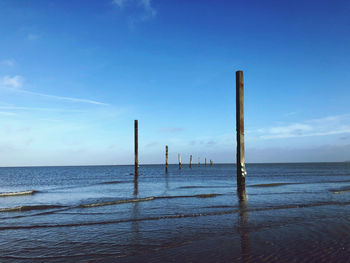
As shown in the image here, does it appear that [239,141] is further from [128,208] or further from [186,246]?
[186,246]

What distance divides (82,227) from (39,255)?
6.75ft

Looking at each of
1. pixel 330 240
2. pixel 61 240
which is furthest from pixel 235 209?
pixel 61 240

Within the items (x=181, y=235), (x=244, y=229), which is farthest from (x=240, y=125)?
(x=181, y=235)

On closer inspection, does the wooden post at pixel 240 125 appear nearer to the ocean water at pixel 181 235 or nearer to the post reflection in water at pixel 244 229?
the post reflection in water at pixel 244 229

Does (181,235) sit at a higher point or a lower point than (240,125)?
lower

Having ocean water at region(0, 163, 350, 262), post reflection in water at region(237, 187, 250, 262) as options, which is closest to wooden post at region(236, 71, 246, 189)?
post reflection in water at region(237, 187, 250, 262)

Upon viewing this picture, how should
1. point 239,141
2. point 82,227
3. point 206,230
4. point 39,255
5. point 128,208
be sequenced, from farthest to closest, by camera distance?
point 239,141
point 128,208
point 82,227
point 206,230
point 39,255

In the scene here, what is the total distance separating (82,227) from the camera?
6645 millimetres

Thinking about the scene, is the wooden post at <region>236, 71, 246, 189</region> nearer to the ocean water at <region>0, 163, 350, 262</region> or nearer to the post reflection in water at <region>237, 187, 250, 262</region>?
the post reflection in water at <region>237, 187, 250, 262</region>

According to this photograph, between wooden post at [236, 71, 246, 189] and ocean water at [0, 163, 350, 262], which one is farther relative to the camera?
wooden post at [236, 71, 246, 189]

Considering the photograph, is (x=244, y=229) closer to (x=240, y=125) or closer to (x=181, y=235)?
(x=181, y=235)

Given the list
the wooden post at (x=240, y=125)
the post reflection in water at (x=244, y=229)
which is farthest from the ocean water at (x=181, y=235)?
the wooden post at (x=240, y=125)

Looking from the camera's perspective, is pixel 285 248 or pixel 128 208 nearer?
pixel 285 248

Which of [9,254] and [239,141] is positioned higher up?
[239,141]
